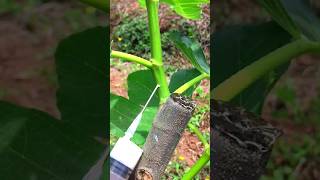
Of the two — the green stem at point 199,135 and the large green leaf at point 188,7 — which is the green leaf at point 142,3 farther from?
the green stem at point 199,135

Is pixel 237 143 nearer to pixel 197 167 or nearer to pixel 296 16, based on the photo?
pixel 197 167

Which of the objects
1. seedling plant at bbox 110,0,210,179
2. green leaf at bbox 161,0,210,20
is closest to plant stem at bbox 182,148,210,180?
seedling plant at bbox 110,0,210,179

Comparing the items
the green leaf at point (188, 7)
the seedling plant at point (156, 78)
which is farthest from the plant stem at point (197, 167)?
the green leaf at point (188, 7)

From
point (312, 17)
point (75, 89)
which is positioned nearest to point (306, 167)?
point (312, 17)

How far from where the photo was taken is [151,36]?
0.58 m

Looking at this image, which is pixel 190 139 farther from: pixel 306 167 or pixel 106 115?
pixel 306 167

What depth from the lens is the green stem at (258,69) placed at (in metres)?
0.56

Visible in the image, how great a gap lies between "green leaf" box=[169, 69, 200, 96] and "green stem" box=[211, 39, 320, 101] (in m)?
0.03

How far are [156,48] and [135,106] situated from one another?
0.24 feet

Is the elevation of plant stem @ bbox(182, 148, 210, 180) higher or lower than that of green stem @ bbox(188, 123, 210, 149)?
lower

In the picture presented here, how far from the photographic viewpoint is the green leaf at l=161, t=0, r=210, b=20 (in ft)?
1.89

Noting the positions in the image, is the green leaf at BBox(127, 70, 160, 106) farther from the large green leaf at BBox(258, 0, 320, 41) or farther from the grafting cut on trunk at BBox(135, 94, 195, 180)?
the large green leaf at BBox(258, 0, 320, 41)

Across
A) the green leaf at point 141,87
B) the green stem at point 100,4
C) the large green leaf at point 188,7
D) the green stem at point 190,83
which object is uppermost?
the large green leaf at point 188,7

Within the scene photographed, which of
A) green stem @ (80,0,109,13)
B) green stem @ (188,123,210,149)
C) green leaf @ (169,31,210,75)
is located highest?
green stem @ (80,0,109,13)
